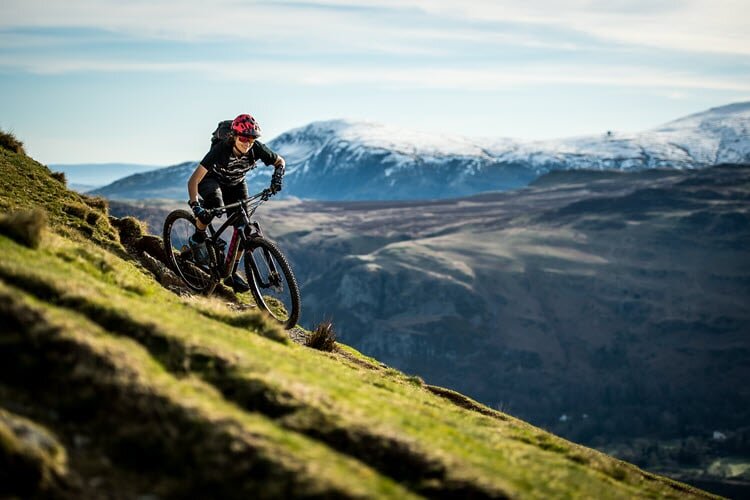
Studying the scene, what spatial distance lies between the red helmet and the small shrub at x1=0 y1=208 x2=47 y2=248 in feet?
19.1

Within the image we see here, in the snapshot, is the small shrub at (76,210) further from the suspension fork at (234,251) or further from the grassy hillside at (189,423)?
the grassy hillside at (189,423)

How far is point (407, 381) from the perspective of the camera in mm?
19406

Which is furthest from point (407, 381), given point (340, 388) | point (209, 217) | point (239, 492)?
point (239, 492)

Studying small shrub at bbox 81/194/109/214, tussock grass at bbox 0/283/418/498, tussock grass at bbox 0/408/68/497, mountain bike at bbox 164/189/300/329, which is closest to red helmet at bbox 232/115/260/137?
mountain bike at bbox 164/189/300/329

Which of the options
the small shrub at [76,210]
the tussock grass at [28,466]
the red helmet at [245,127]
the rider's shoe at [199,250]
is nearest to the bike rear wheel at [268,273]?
the rider's shoe at [199,250]

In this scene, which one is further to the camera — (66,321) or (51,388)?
(66,321)

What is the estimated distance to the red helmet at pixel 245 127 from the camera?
1747 centimetres

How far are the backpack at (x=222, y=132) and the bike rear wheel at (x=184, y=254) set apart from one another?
247 centimetres

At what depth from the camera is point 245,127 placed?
17500mm

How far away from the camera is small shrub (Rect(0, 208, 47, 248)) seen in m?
12.5

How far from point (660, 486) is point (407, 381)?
706 cm

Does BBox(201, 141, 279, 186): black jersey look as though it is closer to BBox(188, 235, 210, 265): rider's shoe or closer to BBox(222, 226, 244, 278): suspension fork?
BBox(222, 226, 244, 278): suspension fork

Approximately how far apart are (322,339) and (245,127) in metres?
5.89

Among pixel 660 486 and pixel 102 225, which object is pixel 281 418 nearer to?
pixel 660 486
